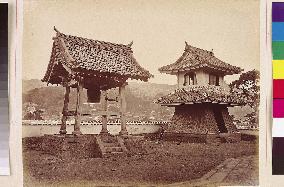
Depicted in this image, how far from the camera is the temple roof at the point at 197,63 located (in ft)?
10.9

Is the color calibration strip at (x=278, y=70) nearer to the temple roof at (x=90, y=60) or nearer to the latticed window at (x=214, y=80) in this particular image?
the latticed window at (x=214, y=80)

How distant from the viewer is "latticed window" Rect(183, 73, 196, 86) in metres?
3.38

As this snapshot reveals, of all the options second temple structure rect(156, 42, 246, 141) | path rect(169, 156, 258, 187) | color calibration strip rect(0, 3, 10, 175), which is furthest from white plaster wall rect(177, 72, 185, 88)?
color calibration strip rect(0, 3, 10, 175)

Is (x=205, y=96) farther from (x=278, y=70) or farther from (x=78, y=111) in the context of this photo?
(x=78, y=111)

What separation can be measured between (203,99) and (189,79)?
0.22 metres

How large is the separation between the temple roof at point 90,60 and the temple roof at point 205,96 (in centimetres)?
32

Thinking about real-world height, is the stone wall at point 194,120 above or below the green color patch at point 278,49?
below

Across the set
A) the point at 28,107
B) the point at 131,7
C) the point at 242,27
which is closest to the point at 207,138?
the point at 242,27

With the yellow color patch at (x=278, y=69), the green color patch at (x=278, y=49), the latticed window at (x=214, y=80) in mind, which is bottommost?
the latticed window at (x=214, y=80)

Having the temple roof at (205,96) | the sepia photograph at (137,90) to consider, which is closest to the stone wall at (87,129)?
the sepia photograph at (137,90)

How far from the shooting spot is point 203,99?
3422mm

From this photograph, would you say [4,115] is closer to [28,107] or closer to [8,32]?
[28,107]

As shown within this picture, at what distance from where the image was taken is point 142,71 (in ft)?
10.9

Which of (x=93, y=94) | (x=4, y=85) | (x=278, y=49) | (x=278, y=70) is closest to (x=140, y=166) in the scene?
(x=93, y=94)
